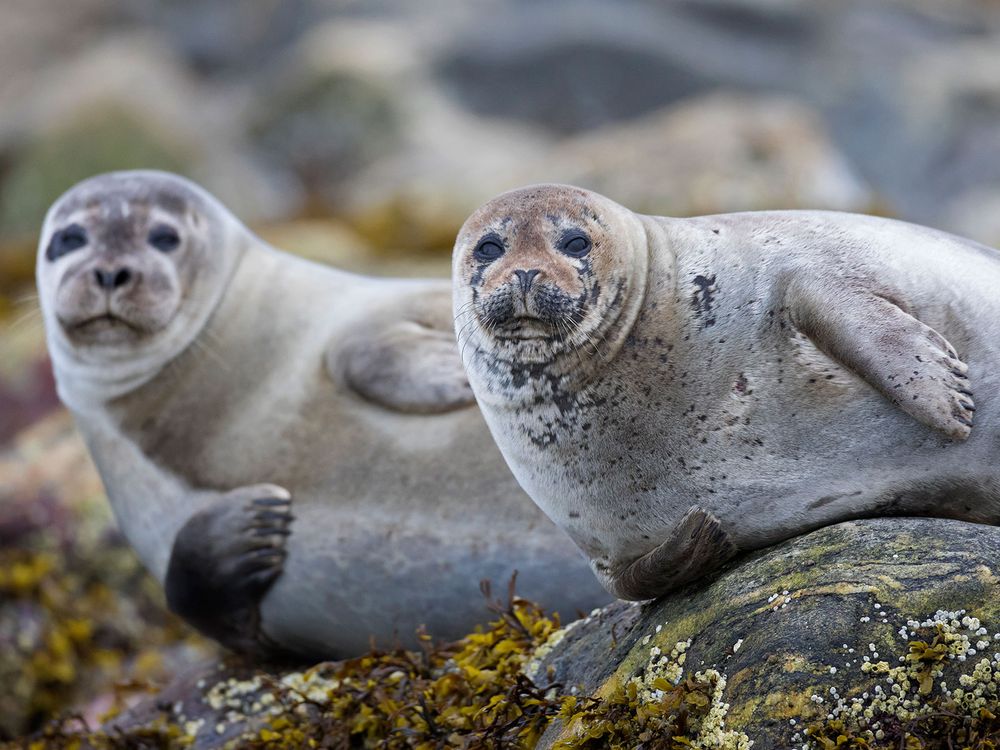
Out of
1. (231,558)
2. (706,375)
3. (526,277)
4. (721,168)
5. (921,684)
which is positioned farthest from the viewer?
(721,168)

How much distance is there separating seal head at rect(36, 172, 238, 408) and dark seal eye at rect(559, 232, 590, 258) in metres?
2.38

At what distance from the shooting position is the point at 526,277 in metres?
3.09

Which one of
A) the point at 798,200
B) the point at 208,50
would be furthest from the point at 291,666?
the point at 208,50

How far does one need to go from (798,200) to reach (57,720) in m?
7.96

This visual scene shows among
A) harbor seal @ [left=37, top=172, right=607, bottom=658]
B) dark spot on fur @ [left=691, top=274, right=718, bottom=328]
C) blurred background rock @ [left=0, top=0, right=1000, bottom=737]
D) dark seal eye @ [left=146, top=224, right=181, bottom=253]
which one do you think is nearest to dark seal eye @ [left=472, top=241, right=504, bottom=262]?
dark spot on fur @ [left=691, top=274, right=718, bottom=328]

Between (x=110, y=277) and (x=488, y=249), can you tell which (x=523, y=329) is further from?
(x=110, y=277)

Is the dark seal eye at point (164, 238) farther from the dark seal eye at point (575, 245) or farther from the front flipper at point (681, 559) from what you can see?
the front flipper at point (681, 559)

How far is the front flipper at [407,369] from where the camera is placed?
15.9 ft

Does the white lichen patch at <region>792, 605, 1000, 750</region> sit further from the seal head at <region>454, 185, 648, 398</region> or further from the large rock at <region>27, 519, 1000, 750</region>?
the seal head at <region>454, 185, 648, 398</region>

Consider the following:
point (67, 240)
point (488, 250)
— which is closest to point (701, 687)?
point (488, 250)

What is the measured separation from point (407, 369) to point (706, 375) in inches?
74.0

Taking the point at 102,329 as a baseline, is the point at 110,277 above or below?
above

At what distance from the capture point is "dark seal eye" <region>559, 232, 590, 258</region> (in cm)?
318

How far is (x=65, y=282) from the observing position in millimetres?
4980
